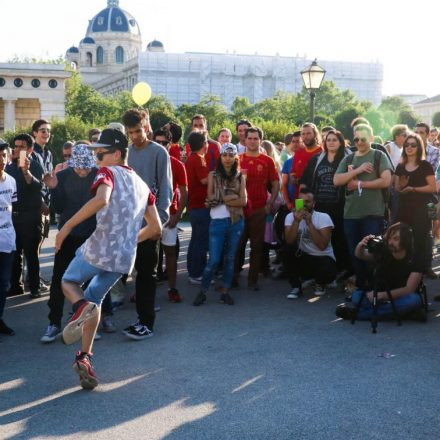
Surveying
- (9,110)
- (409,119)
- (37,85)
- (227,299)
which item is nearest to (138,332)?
(227,299)

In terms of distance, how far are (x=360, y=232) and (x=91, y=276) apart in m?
3.99

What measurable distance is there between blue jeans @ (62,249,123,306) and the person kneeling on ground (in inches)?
153

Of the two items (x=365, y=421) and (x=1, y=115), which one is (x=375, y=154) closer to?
(x=365, y=421)

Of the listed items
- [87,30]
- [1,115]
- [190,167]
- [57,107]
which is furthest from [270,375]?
[87,30]

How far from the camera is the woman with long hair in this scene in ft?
30.8

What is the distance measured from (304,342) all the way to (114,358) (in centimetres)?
171

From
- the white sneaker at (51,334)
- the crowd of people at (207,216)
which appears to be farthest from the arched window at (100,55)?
the white sneaker at (51,334)

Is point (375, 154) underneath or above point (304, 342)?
above

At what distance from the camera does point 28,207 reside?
9016 millimetres

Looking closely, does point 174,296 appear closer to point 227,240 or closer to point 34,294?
point 227,240

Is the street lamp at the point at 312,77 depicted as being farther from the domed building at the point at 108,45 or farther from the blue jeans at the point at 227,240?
the domed building at the point at 108,45

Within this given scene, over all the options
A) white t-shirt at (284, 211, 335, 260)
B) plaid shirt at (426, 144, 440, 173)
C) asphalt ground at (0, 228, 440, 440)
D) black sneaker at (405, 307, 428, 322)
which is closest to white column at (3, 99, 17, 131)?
plaid shirt at (426, 144, 440, 173)

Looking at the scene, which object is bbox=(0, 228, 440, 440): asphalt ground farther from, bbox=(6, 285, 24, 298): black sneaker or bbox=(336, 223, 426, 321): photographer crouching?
bbox=(6, 285, 24, 298): black sneaker

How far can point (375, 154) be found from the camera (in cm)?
869
